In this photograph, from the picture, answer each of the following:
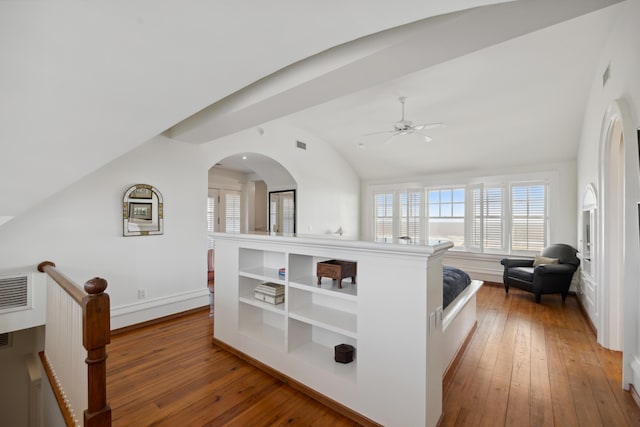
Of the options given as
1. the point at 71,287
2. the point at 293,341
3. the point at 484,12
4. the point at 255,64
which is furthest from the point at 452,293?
the point at 71,287

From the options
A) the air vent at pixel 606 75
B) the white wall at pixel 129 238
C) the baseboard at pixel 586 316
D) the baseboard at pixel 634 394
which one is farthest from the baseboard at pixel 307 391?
the air vent at pixel 606 75

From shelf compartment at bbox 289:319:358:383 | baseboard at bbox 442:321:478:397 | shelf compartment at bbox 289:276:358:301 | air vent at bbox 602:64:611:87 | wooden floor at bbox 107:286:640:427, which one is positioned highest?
air vent at bbox 602:64:611:87

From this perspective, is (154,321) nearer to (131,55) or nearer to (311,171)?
(131,55)

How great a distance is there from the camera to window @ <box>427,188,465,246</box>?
6549 millimetres

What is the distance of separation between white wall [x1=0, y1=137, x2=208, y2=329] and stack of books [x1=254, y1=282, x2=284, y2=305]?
6.10 feet

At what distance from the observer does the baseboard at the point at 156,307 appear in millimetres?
3497

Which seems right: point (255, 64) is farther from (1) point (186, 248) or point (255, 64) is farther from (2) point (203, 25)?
(1) point (186, 248)

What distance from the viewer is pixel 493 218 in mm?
6098

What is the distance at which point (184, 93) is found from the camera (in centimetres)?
194

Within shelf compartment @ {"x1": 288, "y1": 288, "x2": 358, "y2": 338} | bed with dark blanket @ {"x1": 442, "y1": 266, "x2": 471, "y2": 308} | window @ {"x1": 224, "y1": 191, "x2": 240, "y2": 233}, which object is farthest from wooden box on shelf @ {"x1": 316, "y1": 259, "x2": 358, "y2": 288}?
window @ {"x1": 224, "y1": 191, "x2": 240, "y2": 233}

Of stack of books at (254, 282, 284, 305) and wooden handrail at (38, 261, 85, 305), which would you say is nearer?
wooden handrail at (38, 261, 85, 305)

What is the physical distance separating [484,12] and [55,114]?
7.99ft

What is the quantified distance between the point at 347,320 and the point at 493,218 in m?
5.22

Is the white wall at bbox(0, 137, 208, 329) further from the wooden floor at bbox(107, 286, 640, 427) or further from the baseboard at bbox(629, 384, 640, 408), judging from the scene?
the baseboard at bbox(629, 384, 640, 408)
